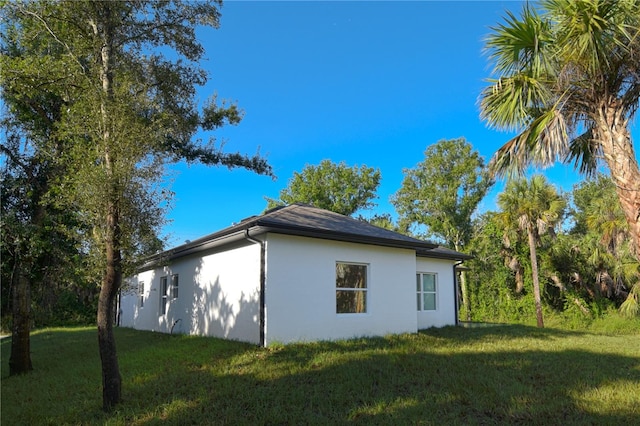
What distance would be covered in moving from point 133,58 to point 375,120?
1491 cm

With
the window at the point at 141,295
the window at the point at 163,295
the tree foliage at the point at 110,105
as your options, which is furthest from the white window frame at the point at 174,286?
the tree foliage at the point at 110,105

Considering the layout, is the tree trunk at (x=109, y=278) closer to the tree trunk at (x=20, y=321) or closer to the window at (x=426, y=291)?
the tree trunk at (x=20, y=321)

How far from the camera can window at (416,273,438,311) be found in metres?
14.3

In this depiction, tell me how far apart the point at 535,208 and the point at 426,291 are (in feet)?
22.1

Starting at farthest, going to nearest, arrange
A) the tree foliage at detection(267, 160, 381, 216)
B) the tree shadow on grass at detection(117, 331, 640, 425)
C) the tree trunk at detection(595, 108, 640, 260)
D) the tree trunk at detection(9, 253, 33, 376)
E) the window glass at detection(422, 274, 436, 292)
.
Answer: the tree foliage at detection(267, 160, 381, 216), the window glass at detection(422, 274, 436, 292), the tree trunk at detection(9, 253, 33, 376), the tree trunk at detection(595, 108, 640, 260), the tree shadow on grass at detection(117, 331, 640, 425)

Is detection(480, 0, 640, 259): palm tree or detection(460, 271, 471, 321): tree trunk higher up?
detection(480, 0, 640, 259): palm tree

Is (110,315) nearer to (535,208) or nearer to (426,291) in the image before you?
(426,291)

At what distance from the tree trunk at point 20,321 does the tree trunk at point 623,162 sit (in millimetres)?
11032

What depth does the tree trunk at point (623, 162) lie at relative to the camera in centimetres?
542

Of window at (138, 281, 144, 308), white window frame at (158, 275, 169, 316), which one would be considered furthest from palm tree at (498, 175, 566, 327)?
window at (138, 281, 144, 308)

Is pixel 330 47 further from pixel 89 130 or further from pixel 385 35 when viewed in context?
pixel 89 130

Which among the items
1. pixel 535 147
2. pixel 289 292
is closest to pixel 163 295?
pixel 289 292

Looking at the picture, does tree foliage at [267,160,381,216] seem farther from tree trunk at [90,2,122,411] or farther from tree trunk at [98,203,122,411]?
tree trunk at [98,203,122,411]

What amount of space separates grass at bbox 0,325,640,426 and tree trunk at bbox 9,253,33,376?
0.34 metres
